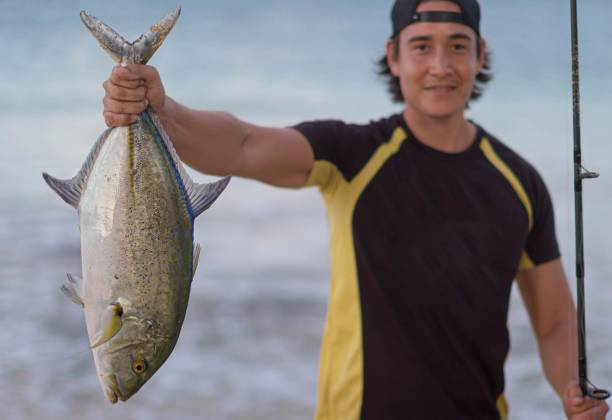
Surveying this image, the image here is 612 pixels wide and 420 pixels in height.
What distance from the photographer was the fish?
2.17m

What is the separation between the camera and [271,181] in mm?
3504

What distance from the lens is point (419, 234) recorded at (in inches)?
145

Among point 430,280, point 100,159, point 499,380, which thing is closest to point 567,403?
point 499,380

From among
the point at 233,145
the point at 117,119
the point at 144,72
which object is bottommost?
the point at 233,145

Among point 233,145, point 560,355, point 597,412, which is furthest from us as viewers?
point 560,355

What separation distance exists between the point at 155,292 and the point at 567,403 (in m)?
2.33

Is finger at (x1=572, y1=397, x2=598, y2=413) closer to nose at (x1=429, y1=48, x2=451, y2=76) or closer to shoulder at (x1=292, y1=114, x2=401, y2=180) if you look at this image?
shoulder at (x1=292, y1=114, x2=401, y2=180)

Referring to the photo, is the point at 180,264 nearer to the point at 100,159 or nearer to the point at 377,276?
the point at 100,159

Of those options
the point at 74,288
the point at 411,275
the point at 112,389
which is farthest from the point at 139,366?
the point at 411,275

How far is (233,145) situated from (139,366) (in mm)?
1278

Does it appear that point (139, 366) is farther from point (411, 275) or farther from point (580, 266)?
point (580, 266)

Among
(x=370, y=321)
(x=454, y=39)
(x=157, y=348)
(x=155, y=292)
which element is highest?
(x=454, y=39)

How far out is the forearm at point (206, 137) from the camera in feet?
9.55

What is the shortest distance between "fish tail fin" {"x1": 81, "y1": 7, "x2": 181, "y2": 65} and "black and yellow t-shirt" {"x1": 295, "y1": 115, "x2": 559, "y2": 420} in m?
1.47
